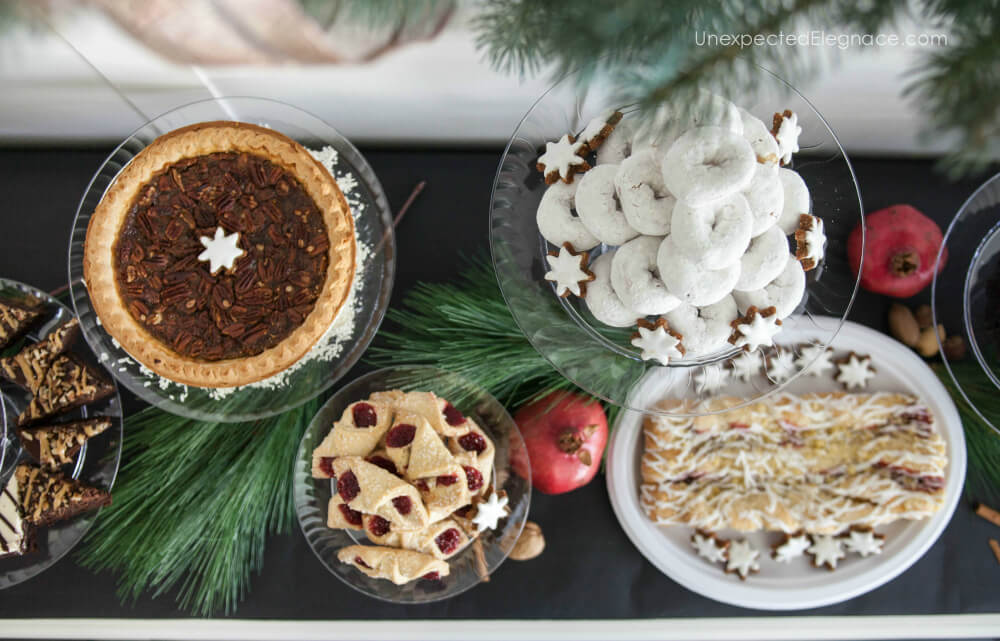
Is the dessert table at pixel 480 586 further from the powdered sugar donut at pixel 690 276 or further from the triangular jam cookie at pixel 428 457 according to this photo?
the powdered sugar donut at pixel 690 276

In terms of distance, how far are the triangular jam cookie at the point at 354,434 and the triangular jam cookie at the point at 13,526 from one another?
51 centimetres

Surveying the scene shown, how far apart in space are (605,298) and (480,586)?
72 cm

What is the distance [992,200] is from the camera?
48.9 inches

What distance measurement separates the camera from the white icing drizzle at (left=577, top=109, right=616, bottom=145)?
2.83 feet

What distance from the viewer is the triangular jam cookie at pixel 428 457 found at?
1095 mm

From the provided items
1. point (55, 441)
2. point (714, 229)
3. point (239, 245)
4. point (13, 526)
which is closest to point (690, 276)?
point (714, 229)

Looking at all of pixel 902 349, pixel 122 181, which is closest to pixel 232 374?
pixel 122 181

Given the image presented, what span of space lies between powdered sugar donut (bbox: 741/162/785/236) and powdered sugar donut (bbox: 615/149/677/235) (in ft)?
0.30

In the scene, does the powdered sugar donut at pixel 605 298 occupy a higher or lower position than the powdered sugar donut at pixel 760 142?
lower

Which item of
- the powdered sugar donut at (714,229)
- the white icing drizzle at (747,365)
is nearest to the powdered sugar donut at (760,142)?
the powdered sugar donut at (714,229)

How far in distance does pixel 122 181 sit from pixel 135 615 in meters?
0.81

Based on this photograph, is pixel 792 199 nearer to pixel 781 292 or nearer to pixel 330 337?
pixel 781 292

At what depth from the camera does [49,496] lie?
1.17 metres

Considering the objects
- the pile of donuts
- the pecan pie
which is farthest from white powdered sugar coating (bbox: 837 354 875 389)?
the pecan pie
